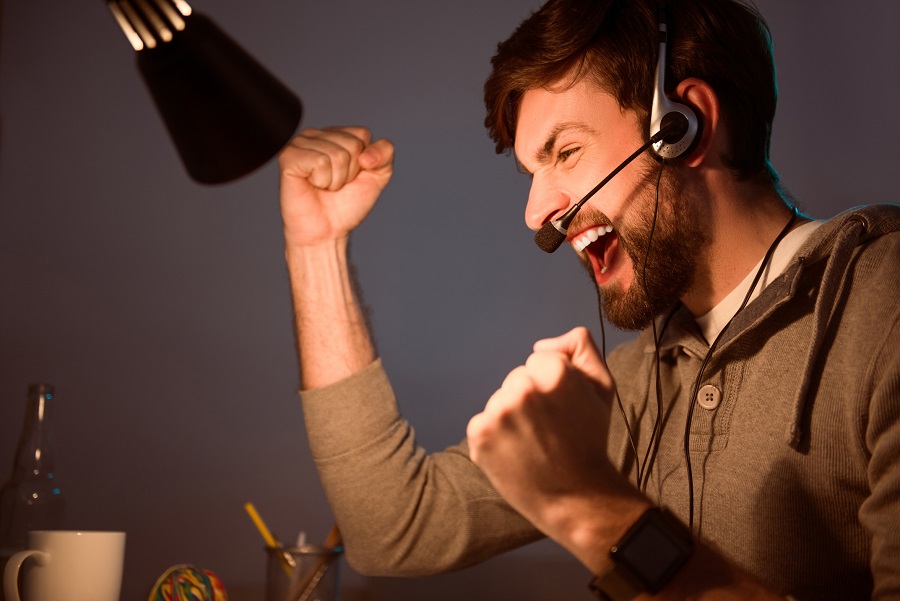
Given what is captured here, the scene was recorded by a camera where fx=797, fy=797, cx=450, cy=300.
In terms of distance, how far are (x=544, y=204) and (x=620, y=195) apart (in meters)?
0.12

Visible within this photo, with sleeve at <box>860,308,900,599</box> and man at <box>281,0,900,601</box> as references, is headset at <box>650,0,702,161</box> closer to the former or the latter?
man at <box>281,0,900,601</box>

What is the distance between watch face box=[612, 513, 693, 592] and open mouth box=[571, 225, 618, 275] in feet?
1.96

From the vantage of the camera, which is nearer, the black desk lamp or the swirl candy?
the black desk lamp

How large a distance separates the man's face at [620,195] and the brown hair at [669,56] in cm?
4

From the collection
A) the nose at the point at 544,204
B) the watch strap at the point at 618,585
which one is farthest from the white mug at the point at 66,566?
the nose at the point at 544,204

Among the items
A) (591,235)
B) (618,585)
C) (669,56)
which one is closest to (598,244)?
(591,235)

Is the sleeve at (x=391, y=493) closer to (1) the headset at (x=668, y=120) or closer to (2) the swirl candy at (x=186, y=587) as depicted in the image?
(2) the swirl candy at (x=186, y=587)

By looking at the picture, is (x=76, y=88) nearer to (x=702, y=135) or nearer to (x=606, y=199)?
(x=606, y=199)

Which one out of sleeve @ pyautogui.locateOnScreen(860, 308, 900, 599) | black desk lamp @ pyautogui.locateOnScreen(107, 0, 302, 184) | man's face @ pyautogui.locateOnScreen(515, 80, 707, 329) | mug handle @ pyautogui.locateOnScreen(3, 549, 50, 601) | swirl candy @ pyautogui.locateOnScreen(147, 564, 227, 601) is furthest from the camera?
man's face @ pyautogui.locateOnScreen(515, 80, 707, 329)

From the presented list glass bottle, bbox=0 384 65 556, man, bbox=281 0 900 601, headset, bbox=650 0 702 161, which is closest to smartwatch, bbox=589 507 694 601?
man, bbox=281 0 900 601

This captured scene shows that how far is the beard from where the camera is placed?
1.19m

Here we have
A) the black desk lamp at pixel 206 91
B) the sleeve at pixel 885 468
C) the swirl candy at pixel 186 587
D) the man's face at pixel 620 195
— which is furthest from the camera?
the man's face at pixel 620 195

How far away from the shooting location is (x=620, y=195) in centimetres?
119

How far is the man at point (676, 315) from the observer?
3.14 ft
